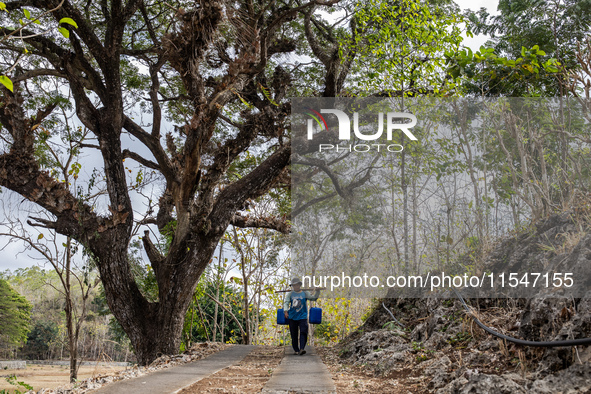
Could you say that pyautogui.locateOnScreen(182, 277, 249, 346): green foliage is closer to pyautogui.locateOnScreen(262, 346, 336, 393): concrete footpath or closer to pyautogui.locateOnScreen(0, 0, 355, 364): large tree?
pyautogui.locateOnScreen(0, 0, 355, 364): large tree

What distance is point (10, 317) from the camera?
21219mm

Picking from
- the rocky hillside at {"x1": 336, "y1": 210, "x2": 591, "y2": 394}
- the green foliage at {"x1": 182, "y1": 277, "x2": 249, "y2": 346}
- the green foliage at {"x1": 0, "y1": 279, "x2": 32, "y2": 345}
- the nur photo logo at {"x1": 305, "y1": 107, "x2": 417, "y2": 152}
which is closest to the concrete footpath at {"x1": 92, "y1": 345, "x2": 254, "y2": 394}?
the rocky hillside at {"x1": 336, "y1": 210, "x2": 591, "y2": 394}

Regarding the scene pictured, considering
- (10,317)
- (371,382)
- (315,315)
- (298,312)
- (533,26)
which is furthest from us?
(10,317)

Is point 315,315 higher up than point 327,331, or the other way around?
point 315,315

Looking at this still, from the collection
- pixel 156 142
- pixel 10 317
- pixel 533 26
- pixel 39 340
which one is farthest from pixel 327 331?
pixel 39 340

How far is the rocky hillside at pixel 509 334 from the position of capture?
2438 mm

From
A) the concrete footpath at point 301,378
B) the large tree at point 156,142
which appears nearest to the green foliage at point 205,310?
the large tree at point 156,142

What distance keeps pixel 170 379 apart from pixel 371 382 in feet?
6.38

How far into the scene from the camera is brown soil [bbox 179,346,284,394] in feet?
11.6

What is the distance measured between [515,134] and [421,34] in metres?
2.82

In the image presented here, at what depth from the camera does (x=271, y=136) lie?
8.16 meters

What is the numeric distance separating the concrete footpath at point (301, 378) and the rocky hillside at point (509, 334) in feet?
1.62

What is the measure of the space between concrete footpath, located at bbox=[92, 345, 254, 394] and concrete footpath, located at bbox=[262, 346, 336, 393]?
0.79m

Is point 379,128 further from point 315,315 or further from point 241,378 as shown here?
point 241,378
